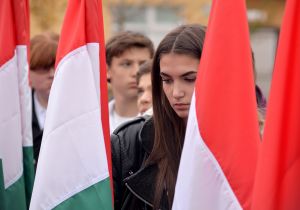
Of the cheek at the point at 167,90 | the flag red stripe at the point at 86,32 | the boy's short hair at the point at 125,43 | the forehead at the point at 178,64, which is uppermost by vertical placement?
the flag red stripe at the point at 86,32

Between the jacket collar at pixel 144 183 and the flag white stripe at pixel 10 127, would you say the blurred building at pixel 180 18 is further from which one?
the jacket collar at pixel 144 183

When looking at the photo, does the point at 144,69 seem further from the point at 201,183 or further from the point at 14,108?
the point at 201,183

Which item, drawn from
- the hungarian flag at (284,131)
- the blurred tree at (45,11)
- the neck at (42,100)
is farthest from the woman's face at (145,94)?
the blurred tree at (45,11)

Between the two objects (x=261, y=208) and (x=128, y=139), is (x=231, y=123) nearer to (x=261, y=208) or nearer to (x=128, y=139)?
(x=261, y=208)

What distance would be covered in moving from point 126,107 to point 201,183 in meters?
2.45

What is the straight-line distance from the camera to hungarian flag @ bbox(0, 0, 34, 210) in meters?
3.43

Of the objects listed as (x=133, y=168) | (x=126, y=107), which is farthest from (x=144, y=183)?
(x=126, y=107)

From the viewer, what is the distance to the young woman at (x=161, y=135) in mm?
3264

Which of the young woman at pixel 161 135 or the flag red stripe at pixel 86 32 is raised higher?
the flag red stripe at pixel 86 32

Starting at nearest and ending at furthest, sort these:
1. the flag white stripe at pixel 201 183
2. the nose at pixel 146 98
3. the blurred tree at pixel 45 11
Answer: the flag white stripe at pixel 201 183, the nose at pixel 146 98, the blurred tree at pixel 45 11

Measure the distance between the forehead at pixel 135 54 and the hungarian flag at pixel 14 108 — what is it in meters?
1.50

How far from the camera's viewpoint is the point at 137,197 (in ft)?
10.9

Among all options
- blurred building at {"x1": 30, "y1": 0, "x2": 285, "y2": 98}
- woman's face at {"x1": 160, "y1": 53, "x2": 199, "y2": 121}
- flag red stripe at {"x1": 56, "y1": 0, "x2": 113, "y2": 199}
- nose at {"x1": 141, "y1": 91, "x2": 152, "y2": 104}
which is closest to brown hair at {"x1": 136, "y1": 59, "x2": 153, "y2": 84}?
nose at {"x1": 141, "y1": 91, "x2": 152, "y2": 104}

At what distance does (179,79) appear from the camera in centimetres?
326
